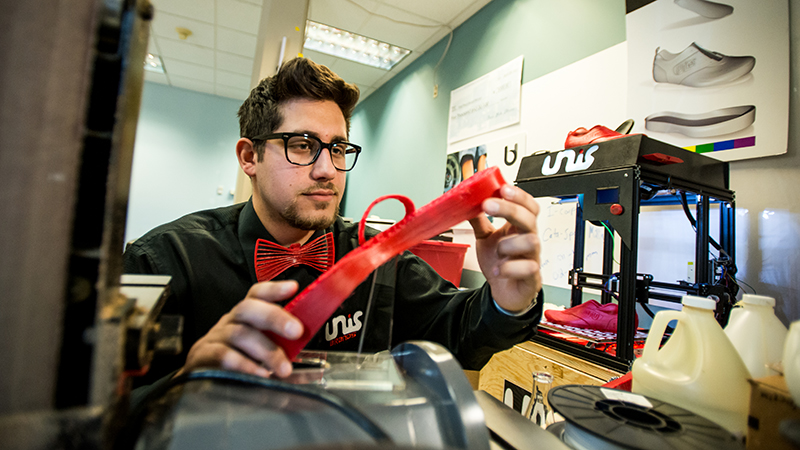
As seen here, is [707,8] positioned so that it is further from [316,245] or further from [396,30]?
[396,30]

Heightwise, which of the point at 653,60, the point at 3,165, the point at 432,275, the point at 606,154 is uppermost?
the point at 653,60

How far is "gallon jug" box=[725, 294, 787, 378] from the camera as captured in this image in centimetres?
50

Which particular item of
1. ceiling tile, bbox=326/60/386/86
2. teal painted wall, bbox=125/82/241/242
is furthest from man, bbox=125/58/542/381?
teal painted wall, bbox=125/82/241/242

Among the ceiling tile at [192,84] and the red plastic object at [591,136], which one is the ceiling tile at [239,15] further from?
the red plastic object at [591,136]

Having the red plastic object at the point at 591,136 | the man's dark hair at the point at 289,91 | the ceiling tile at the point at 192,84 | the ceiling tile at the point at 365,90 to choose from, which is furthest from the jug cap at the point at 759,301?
the ceiling tile at the point at 192,84

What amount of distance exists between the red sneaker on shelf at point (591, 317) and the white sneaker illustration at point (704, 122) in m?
0.71

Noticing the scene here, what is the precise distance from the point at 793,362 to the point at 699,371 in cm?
13

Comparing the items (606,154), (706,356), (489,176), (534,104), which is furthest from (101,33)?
(534,104)

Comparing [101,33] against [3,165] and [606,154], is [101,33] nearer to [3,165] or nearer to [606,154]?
[3,165]

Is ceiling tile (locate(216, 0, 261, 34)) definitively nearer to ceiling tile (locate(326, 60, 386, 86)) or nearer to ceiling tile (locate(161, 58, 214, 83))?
ceiling tile (locate(326, 60, 386, 86))

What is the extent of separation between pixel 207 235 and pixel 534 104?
184 cm

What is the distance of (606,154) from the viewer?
43.8 inches

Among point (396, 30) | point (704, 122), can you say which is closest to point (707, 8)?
point (704, 122)

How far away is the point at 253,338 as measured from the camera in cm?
43
